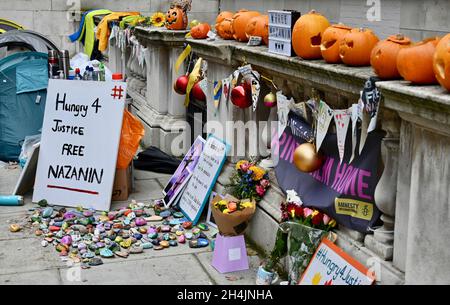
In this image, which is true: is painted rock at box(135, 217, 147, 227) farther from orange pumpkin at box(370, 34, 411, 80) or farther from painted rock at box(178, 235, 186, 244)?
orange pumpkin at box(370, 34, 411, 80)

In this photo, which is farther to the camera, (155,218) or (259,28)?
(155,218)

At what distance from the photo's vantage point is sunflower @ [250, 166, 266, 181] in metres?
5.62

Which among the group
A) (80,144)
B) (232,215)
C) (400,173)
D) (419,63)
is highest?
(419,63)

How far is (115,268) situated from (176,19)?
4.19 metres

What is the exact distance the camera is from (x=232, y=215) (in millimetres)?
5098

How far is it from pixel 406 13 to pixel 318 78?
113cm

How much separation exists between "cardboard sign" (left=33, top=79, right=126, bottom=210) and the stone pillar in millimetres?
3391

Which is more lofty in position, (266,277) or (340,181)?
(340,181)

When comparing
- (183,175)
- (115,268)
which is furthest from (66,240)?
(183,175)

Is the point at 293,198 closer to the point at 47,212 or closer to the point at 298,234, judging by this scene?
the point at 298,234

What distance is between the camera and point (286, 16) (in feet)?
16.4

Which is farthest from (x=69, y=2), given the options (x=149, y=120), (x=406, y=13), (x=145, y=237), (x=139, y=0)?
(x=406, y=13)

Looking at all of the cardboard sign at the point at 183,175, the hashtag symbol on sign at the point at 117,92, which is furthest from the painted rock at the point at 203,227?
the hashtag symbol on sign at the point at 117,92

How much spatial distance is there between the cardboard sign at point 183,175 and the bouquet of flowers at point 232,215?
141cm
